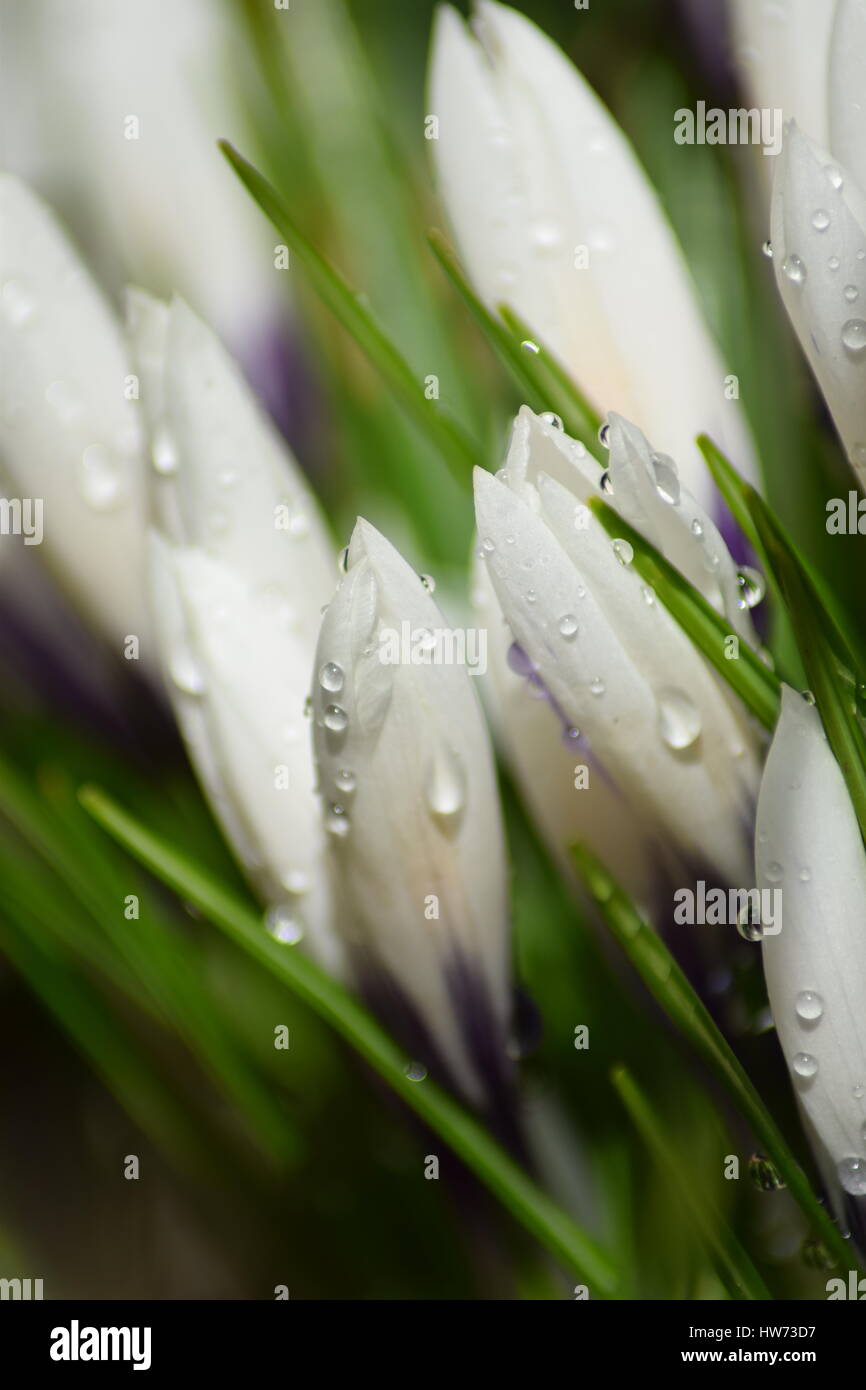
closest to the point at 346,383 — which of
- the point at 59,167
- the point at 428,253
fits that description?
the point at 428,253

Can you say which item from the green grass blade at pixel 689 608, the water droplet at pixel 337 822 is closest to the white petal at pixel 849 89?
the green grass blade at pixel 689 608

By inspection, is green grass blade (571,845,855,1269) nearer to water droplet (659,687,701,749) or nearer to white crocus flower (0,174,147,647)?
water droplet (659,687,701,749)

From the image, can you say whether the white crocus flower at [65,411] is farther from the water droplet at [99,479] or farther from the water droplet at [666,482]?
the water droplet at [666,482]

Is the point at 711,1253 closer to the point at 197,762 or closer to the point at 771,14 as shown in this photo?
the point at 197,762

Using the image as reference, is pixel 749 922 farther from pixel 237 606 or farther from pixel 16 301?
pixel 16 301

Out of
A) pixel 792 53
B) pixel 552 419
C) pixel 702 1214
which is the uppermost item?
pixel 792 53

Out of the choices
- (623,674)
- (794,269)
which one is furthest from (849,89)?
(623,674)
